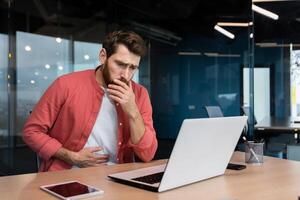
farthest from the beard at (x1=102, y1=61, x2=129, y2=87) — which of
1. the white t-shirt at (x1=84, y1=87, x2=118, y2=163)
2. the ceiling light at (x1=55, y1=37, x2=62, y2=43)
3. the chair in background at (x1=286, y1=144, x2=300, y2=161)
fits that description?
the ceiling light at (x1=55, y1=37, x2=62, y2=43)

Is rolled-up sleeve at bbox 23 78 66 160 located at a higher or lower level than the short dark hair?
lower

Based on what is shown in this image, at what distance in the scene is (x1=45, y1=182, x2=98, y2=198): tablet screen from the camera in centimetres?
101

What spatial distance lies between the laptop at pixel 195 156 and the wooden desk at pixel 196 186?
0.03 meters

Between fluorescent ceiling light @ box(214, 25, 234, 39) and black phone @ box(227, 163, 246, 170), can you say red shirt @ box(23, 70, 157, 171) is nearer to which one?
black phone @ box(227, 163, 246, 170)

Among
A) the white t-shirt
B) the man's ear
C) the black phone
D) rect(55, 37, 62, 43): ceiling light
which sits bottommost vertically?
the black phone

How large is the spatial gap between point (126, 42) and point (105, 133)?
0.41 metres

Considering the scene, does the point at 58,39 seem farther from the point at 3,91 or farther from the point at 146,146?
the point at 146,146

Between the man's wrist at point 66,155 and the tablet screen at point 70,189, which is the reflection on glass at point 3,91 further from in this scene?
the tablet screen at point 70,189

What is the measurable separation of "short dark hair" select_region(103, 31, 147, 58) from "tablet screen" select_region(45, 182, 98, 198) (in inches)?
26.1

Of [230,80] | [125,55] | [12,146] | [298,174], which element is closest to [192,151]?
[298,174]

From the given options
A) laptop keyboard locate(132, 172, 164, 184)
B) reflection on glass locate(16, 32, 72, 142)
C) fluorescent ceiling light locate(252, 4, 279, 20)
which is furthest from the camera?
fluorescent ceiling light locate(252, 4, 279, 20)

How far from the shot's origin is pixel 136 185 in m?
1.10

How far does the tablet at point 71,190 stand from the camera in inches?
38.8

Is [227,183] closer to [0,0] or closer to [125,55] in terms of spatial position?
[125,55]
